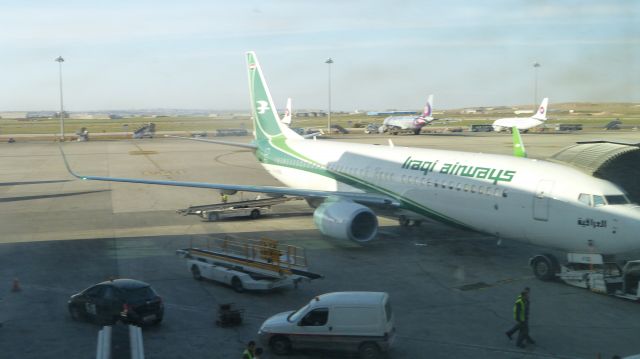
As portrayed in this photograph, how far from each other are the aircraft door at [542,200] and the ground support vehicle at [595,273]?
5.15 feet

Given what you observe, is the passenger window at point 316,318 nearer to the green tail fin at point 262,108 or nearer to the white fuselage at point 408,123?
the green tail fin at point 262,108

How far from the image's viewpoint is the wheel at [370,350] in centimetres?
1452

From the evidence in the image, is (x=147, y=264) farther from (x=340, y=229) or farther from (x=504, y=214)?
(x=504, y=214)

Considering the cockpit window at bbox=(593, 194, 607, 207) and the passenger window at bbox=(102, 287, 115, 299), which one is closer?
the passenger window at bbox=(102, 287, 115, 299)

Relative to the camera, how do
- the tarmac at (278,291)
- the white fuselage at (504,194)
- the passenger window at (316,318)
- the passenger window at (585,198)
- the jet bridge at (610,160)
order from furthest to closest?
the jet bridge at (610,160) → the passenger window at (585,198) → the white fuselage at (504,194) → the tarmac at (278,291) → the passenger window at (316,318)

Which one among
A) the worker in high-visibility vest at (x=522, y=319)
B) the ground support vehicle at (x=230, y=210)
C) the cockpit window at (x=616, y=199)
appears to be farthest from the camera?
the ground support vehicle at (x=230, y=210)

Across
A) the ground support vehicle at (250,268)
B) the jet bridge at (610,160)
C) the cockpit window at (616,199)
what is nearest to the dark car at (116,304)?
the ground support vehicle at (250,268)

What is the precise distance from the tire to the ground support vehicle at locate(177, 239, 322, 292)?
488 cm


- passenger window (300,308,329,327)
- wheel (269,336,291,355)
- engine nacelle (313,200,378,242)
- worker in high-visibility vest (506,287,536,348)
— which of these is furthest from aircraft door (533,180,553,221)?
wheel (269,336,291,355)

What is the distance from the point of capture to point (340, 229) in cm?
2542

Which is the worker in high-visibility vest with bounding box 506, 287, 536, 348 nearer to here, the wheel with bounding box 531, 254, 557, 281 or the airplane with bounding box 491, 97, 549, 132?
the wheel with bounding box 531, 254, 557, 281

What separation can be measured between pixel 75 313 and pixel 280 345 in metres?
6.69

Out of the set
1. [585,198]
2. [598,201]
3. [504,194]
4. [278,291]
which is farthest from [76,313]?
[598,201]

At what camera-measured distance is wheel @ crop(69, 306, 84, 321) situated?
17.6 metres
